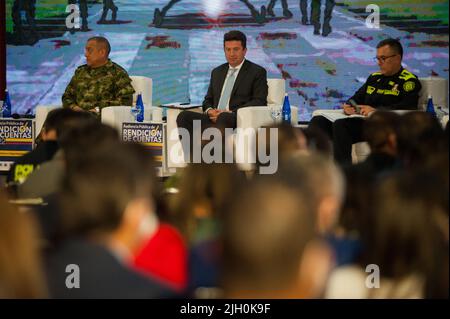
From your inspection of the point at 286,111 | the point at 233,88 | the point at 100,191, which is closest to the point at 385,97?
the point at 286,111

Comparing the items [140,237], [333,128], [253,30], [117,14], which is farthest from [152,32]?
[140,237]

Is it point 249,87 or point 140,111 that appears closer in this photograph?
point 249,87

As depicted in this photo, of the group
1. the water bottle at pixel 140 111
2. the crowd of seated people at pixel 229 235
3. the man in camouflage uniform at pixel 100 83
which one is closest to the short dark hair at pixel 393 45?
the water bottle at pixel 140 111

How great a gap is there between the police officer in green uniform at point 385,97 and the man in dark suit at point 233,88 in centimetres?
68

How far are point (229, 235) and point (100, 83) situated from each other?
6.69 m

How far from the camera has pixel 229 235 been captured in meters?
1.88

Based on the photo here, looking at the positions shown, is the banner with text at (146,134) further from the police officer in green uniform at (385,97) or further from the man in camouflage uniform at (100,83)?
the police officer in green uniform at (385,97)

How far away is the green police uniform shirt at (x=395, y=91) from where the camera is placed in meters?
7.81

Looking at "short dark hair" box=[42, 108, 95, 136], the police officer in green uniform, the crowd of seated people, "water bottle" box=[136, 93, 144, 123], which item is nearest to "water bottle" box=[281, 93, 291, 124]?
the police officer in green uniform

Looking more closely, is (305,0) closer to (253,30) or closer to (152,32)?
(253,30)

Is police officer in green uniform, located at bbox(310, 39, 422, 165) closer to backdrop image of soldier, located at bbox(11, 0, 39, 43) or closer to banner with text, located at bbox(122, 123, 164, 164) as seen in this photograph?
banner with text, located at bbox(122, 123, 164, 164)

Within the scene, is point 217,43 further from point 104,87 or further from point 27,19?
point 104,87

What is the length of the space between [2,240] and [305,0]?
866 cm

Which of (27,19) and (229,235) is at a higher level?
(229,235)
